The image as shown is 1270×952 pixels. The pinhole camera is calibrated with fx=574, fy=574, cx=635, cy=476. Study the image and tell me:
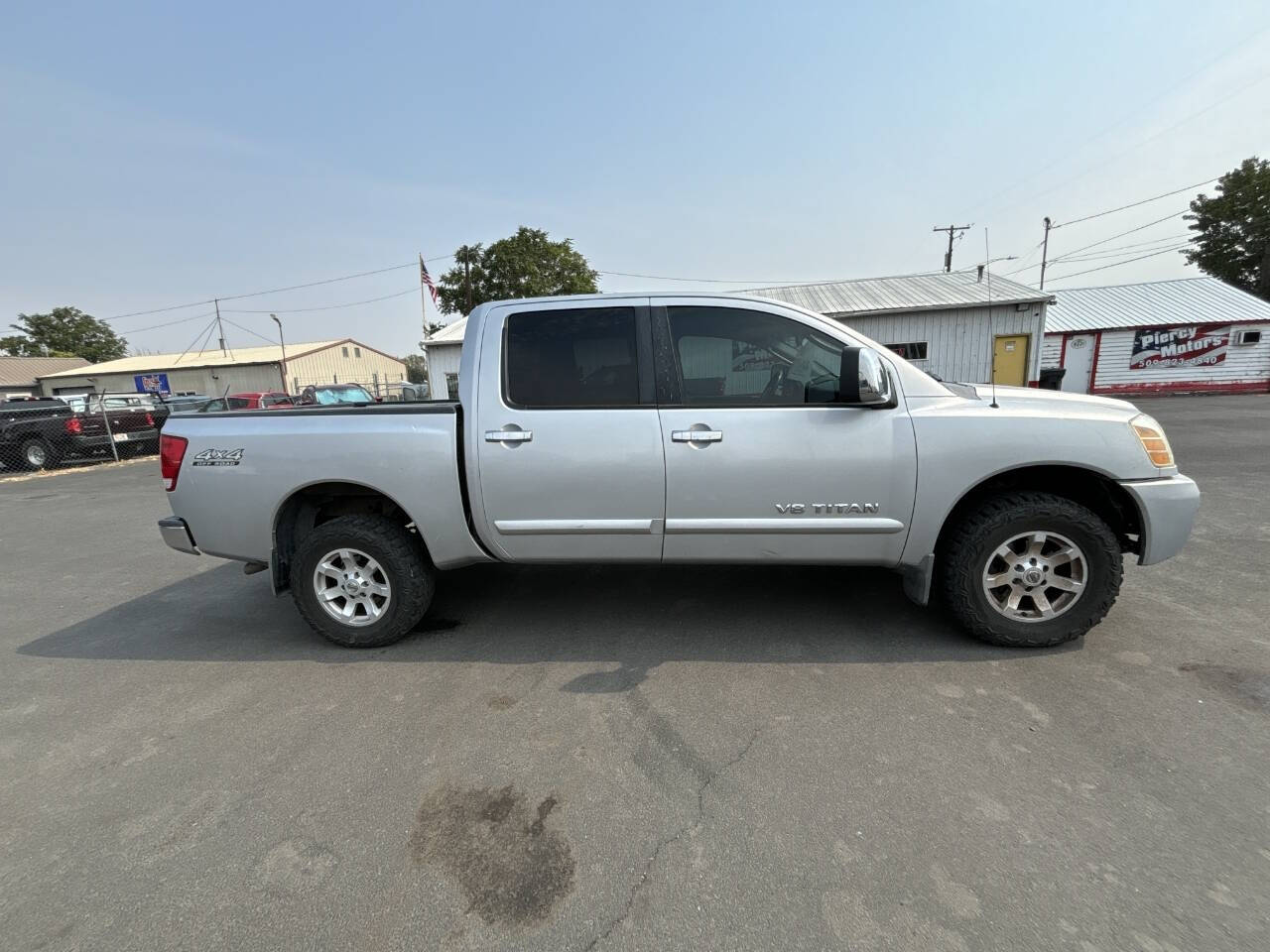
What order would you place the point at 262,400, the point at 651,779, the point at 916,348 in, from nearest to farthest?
the point at 651,779
the point at 916,348
the point at 262,400

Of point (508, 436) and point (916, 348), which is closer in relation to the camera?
point (508, 436)

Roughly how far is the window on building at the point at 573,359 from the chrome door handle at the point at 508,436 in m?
0.17

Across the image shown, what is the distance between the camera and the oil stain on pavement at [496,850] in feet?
5.71

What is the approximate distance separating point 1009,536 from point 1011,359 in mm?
16902

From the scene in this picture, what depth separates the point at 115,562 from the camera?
217 inches

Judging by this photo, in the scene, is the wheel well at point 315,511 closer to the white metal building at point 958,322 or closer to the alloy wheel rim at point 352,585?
the alloy wheel rim at point 352,585

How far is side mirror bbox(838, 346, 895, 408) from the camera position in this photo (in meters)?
2.76

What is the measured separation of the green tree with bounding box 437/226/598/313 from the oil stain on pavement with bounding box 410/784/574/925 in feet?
108

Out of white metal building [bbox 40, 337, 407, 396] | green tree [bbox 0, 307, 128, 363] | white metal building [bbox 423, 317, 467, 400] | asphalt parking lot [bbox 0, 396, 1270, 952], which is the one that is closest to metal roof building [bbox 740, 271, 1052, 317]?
white metal building [bbox 423, 317, 467, 400]

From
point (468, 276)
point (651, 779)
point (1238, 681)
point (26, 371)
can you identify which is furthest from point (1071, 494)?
point (26, 371)

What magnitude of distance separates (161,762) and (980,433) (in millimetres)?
4058

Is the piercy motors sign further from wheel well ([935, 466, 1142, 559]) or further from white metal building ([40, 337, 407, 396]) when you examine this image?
white metal building ([40, 337, 407, 396])

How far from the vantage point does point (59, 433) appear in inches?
483

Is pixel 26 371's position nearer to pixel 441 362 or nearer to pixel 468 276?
pixel 468 276
